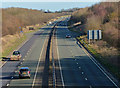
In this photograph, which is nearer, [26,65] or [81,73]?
[81,73]

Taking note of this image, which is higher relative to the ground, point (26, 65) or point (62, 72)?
point (62, 72)

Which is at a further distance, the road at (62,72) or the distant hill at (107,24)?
the distant hill at (107,24)

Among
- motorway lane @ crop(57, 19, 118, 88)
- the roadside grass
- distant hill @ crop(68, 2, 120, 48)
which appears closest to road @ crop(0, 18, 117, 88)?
motorway lane @ crop(57, 19, 118, 88)

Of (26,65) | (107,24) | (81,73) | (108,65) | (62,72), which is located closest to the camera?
(81,73)

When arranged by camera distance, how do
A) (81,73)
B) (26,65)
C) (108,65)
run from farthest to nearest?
(26,65)
(108,65)
(81,73)

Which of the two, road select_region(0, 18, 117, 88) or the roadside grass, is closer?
road select_region(0, 18, 117, 88)

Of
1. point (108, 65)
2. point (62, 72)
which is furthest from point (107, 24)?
point (62, 72)

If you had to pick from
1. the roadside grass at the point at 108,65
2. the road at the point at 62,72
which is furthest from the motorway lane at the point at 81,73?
the roadside grass at the point at 108,65

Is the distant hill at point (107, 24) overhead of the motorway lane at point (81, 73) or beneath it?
overhead

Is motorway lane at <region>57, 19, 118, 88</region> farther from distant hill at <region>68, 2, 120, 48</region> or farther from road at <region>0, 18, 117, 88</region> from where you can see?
distant hill at <region>68, 2, 120, 48</region>

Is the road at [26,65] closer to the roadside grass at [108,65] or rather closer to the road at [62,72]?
the road at [62,72]

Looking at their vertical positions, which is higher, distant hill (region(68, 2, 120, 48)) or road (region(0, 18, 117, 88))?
distant hill (region(68, 2, 120, 48))

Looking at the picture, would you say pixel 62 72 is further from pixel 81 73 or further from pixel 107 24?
pixel 107 24

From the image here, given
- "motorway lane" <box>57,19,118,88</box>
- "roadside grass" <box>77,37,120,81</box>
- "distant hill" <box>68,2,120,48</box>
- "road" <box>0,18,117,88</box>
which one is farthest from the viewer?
"distant hill" <box>68,2,120,48</box>
